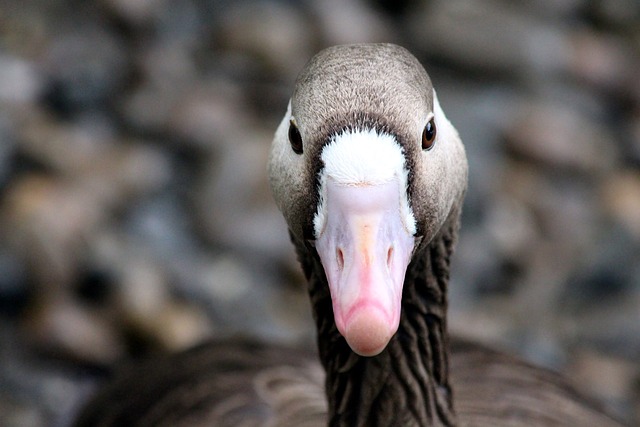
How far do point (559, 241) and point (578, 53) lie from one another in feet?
4.52

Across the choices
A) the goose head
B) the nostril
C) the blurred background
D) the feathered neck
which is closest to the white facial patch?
the goose head

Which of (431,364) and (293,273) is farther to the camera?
(293,273)

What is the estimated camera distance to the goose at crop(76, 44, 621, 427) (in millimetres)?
2031

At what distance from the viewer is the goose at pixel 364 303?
203 centimetres

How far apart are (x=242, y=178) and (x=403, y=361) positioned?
2.48 meters

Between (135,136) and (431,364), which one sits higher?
(135,136)

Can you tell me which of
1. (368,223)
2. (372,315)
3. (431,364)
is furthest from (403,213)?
(431,364)

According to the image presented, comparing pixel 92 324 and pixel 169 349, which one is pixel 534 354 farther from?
pixel 92 324

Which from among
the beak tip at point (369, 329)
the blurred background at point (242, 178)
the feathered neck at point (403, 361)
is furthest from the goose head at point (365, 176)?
the blurred background at point (242, 178)

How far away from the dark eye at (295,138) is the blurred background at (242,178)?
240 cm

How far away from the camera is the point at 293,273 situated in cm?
480

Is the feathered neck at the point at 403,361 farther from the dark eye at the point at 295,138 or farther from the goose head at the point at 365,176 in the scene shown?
the dark eye at the point at 295,138

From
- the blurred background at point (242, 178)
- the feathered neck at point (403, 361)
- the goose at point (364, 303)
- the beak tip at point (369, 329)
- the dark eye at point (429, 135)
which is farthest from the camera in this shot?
the blurred background at point (242, 178)

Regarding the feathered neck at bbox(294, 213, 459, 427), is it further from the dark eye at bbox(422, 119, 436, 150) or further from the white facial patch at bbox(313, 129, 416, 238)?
the white facial patch at bbox(313, 129, 416, 238)
